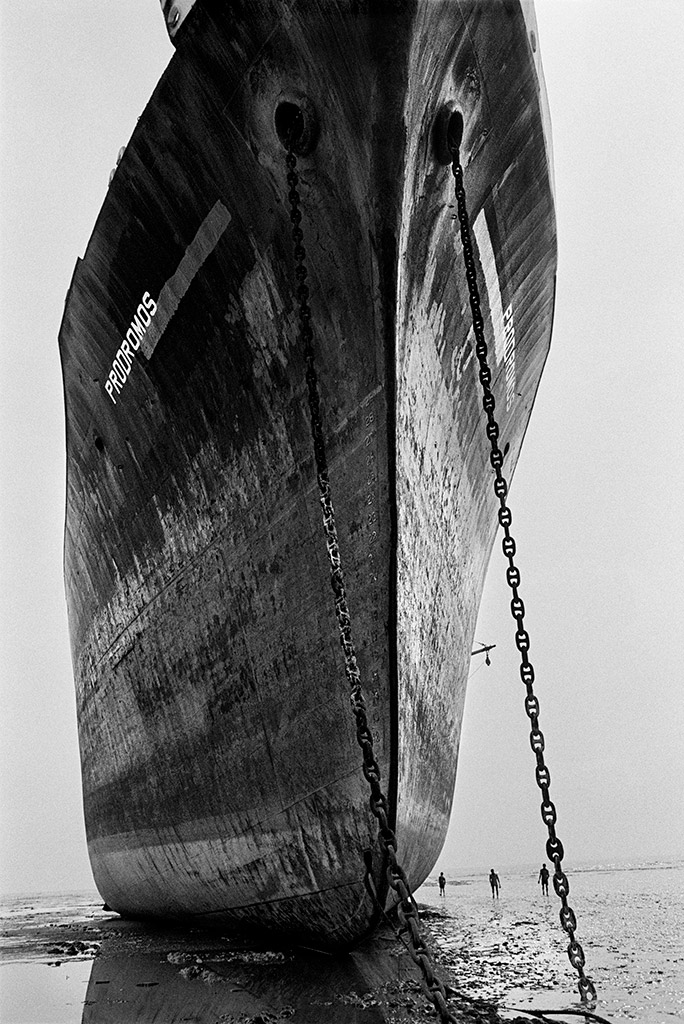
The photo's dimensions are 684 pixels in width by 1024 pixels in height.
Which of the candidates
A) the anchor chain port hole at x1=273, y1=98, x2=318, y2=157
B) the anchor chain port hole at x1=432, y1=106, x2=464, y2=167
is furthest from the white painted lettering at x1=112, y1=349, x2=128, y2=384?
the anchor chain port hole at x1=432, y1=106, x2=464, y2=167

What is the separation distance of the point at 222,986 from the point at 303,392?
326 cm

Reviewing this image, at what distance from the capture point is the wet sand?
372cm

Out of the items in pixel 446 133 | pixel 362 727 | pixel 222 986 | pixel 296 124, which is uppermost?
pixel 296 124

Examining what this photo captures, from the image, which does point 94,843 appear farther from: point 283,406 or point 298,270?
point 298,270

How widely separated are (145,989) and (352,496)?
2.97 metres

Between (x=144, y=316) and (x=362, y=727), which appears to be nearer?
(x=362, y=727)

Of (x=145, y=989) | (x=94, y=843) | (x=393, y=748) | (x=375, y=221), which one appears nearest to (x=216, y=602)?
(x=393, y=748)

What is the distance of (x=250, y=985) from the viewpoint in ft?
14.1

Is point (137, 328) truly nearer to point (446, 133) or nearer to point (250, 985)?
point (446, 133)

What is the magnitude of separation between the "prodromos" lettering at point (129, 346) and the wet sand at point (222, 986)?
156 inches

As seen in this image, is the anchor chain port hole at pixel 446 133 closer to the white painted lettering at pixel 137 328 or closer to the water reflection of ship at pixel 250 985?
the white painted lettering at pixel 137 328

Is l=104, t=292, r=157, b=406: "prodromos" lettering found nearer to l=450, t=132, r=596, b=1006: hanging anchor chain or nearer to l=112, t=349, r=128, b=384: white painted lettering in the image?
l=112, t=349, r=128, b=384: white painted lettering

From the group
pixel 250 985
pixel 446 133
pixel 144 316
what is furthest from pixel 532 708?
pixel 144 316

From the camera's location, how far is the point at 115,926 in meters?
8.90
